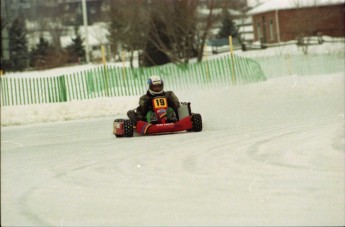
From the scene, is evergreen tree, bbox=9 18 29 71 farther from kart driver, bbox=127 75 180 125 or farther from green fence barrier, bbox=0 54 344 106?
kart driver, bbox=127 75 180 125

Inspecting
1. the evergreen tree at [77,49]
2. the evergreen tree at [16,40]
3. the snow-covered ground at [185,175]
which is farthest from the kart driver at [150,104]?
the evergreen tree at [77,49]

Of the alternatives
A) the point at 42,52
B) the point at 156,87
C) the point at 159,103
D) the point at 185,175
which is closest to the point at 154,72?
the point at 156,87

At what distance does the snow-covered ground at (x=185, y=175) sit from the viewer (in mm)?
3996

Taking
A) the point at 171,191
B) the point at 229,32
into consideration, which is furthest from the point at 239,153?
the point at 229,32

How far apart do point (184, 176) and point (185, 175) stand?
0.05m

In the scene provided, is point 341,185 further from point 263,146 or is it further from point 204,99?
point 204,99

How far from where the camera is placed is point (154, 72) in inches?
1030

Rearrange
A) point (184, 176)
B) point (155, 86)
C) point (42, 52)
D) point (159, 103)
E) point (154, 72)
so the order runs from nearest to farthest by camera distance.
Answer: point (184, 176) < point (159, 103) < point (155, 86) < point (154, 72) < point (42, 52)

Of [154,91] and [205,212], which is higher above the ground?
[154,91]

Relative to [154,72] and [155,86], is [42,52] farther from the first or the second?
[155,86]

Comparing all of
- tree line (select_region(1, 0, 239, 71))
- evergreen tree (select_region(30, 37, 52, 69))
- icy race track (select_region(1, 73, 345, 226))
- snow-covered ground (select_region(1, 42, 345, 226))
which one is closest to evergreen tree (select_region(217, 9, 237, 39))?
tree line (select_region(1, 0, 239, 71))

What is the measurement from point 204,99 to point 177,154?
33.6ft

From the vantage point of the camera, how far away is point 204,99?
1714 cm

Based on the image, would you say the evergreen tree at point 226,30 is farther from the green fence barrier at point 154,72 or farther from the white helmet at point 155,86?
the white helmet at point 155,86
